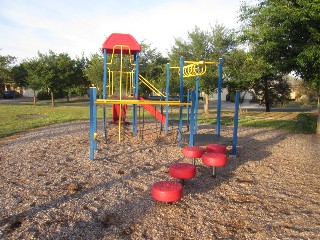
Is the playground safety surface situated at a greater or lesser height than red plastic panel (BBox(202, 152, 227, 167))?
lesser

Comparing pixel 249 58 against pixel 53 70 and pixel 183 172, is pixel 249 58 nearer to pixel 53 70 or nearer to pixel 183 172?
pixel 183 172

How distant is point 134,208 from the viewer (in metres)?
3.83

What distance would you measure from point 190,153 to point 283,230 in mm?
2420

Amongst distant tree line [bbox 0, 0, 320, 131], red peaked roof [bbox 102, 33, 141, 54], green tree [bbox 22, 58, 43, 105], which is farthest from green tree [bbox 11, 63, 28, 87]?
red peaked roof [bbox 102, 33, 141, 54]

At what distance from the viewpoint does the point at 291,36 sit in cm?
944

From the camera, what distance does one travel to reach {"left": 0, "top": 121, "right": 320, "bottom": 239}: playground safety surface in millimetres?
3254

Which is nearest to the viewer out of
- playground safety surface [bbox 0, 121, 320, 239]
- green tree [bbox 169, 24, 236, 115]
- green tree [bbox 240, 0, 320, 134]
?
playground safety surface [bbox 0, 121, 320, 239]

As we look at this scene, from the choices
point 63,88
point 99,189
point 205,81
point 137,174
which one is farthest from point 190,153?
point 63,88

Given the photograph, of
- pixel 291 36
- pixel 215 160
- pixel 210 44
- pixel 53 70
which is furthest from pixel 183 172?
pixel 53 70

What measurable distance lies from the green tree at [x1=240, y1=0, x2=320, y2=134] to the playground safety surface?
11.7 ft

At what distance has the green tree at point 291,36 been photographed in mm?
8383

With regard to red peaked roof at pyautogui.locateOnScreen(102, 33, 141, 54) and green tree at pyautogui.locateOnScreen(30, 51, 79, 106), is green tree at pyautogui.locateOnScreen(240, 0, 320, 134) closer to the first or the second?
red peaked roof at pyautogui.locateOnScreen(102, 33, 141, 54)

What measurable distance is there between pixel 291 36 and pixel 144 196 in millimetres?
8207

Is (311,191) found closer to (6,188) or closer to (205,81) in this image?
(6,188)
